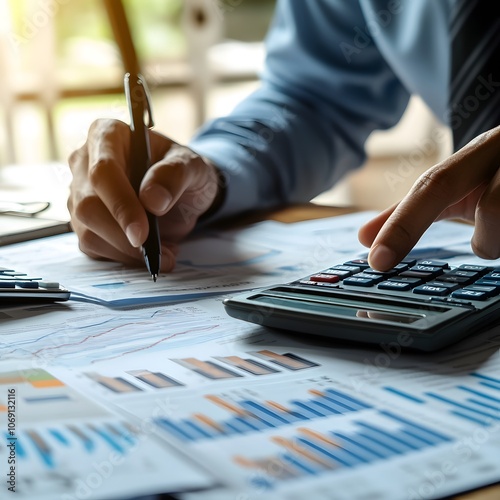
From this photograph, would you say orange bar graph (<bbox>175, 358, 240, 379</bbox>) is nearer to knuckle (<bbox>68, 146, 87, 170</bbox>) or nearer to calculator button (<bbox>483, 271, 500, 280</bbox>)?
calculator button (<bbox>483, 271, 500, 280</bbox>)

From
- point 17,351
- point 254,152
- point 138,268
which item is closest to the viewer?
point 17,351

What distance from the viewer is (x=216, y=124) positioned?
0.95 meters

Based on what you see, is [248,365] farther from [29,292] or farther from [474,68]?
[474,68]

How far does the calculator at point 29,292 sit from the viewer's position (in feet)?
1.63

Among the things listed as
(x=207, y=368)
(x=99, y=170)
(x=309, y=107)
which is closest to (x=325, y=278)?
(x=207, y=368)

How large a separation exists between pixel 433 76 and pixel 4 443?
2.78 feet

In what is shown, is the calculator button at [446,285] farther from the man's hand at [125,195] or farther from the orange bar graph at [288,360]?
the man's hand at [125,195]

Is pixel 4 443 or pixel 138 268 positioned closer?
pixel 4 443

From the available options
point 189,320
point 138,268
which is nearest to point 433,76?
point 138,268

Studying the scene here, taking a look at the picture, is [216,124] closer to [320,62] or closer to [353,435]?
[320,62]

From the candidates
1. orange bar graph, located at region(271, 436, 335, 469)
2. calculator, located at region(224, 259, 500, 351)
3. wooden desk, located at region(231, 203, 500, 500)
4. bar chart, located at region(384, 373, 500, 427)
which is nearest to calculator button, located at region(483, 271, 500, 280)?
calculator, located at region(224, 259, 500, 351)

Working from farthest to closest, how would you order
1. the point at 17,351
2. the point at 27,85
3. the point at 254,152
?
the point at 27,85
the point at 254,152
the point at 17,351

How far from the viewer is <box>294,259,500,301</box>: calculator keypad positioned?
432 millimetres

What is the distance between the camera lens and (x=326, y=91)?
1.05 metres
